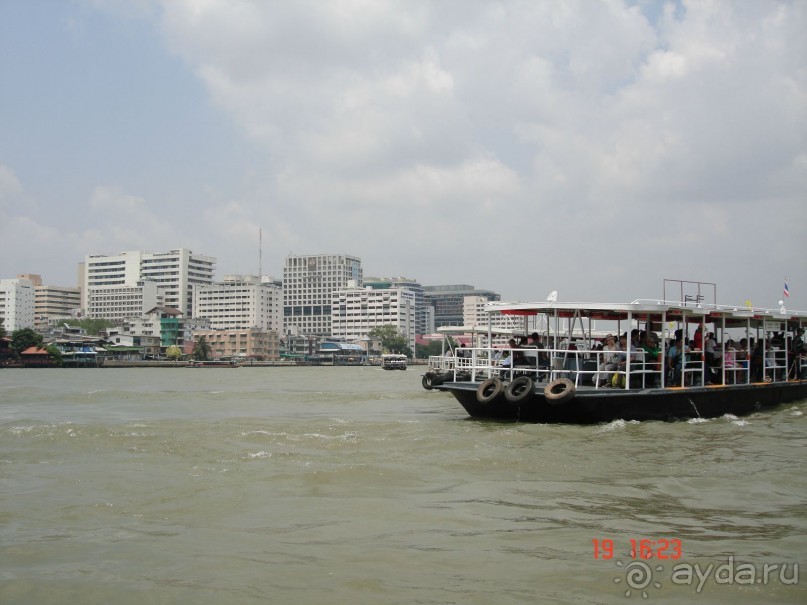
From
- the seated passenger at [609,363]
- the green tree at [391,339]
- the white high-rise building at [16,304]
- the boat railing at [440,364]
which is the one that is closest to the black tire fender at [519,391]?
the seated passenger at [609,363]

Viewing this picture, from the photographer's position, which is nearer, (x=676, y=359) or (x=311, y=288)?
(x=676, y=359)

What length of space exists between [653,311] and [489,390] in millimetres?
3490

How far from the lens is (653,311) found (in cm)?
1520

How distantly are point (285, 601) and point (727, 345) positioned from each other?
50.0 feet

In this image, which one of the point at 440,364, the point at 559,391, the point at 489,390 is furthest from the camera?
the point at 440,364

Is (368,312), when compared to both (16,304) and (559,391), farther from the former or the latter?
(559,391)

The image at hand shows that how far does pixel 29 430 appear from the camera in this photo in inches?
621

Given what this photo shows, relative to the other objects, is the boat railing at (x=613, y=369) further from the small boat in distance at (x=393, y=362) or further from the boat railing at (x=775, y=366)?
the small boat in distance at (x=393, y=362)

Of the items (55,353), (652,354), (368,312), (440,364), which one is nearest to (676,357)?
(652,354)

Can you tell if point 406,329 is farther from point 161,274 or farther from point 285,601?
point 285,601

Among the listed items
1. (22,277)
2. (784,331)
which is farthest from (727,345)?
(22,277)

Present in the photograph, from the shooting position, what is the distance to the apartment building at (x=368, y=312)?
168625 millimetres

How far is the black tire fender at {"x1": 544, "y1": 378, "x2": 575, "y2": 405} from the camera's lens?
13898 millimetres
